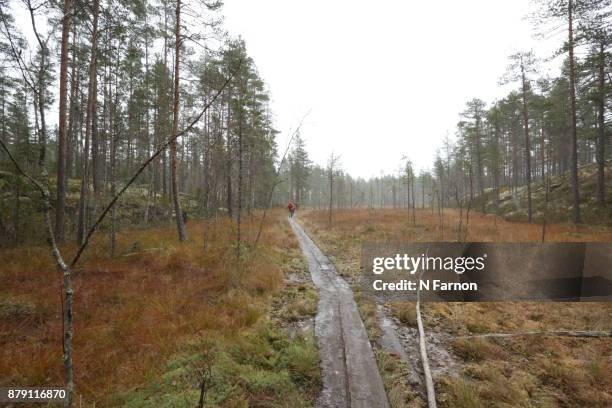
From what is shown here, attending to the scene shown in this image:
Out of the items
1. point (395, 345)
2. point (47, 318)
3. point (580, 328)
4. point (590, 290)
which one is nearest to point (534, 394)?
point (395, 345)

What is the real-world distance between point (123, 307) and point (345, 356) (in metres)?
5.00

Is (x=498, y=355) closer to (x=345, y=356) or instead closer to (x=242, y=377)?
(x=345, y=356)

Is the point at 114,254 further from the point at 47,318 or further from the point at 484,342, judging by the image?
the point at 484,342

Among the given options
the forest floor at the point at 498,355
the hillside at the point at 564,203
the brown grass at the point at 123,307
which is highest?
the hillside at the point at 564,203

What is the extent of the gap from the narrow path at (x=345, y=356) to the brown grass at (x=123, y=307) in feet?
5.37

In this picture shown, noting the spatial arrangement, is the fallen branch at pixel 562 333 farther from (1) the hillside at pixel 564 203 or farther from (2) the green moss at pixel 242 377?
(1) the hillside at pixel 564 203

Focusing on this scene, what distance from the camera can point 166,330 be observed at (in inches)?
192

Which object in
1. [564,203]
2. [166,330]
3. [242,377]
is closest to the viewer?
[242,377]

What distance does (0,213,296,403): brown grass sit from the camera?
386 cm

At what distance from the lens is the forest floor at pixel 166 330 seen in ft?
11.8

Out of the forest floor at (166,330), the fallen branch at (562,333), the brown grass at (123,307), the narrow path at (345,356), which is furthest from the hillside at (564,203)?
the brown grass at (123,307)

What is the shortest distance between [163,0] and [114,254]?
10500mm

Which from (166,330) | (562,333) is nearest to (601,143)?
(562,333)

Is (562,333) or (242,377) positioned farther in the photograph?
(562,333)
